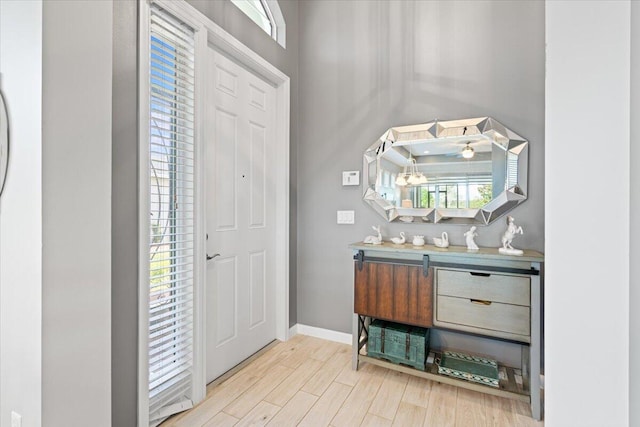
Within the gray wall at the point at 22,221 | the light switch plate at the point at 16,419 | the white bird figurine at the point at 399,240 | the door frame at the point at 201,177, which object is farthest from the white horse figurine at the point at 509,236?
the light switch plate at the point at 16,419

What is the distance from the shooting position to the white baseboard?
8.80ft

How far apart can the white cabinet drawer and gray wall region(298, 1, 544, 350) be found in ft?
1.68

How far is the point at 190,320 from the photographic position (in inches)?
71.7

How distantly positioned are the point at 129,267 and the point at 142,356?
0.48m

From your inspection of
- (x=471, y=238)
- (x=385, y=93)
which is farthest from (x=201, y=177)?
(x=471, y=238)

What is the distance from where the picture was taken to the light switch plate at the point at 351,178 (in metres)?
2.62

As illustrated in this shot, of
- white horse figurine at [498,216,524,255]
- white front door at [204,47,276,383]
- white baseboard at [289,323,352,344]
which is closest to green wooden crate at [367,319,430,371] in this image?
white baseboard at [289,323,352,344]

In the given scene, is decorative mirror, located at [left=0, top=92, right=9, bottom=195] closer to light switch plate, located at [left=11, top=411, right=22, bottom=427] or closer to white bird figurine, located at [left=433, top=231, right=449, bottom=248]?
light switch plate, located at [left=11, top=411, right=22, bottom=427]

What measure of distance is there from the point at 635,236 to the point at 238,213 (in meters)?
2.14

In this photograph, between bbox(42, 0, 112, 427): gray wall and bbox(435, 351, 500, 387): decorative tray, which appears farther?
bbox(435, 351, 500, 387): decorative tray

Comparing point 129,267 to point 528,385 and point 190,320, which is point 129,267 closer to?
point 190,320

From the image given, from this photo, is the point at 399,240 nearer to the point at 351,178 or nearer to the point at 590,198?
the point at 351,178

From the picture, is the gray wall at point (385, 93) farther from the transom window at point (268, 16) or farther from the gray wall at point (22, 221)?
the gray wall at point (22, 221)

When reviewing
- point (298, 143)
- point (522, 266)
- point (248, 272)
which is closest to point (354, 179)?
point (298, 143)
